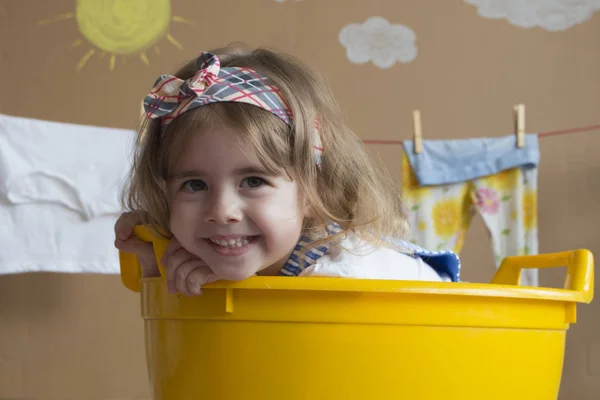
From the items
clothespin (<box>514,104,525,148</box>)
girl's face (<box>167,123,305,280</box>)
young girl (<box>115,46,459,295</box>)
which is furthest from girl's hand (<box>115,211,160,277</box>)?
clothespin (<box>514,104,525,148</box>)

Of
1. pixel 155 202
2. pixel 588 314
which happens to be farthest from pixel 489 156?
pixel 155 202

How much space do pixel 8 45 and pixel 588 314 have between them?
60.9 inches

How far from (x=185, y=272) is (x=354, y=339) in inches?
7.2

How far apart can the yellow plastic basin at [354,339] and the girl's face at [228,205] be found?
0.05m

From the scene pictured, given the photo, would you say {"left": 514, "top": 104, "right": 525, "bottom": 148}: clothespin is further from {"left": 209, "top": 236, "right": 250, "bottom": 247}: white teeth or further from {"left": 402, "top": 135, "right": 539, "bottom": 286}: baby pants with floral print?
{"left": 209, "top": 236, "right": 250, "bottom": 247}: white teeth

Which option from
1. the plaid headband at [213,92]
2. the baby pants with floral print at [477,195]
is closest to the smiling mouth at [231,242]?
the plaid headband at [213,92]

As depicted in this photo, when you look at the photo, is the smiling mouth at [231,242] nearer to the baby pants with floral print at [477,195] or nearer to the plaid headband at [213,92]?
the plaid headband at [213,92]

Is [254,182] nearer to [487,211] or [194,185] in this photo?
[194,185]

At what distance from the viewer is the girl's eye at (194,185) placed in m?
0.70

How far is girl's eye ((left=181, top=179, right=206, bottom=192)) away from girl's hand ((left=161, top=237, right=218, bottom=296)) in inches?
2.5

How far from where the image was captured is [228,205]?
0.65 meters

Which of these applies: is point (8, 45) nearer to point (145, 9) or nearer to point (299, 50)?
point (145, 9)

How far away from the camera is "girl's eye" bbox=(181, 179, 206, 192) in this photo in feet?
A: 2.29

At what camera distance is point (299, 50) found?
5.52 ft
